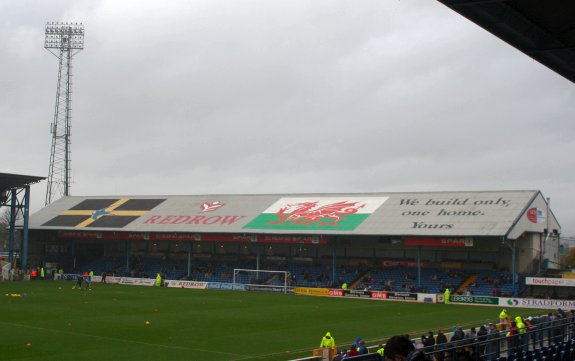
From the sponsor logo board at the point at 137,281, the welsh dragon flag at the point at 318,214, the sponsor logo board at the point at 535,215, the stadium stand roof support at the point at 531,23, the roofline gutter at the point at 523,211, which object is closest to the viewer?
the stadium stand roof support at the point at 531,23

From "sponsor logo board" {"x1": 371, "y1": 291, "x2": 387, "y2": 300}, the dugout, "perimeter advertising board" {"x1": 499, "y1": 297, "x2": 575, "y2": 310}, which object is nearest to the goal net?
the dugout

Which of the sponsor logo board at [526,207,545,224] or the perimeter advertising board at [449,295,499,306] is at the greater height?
the sponsor logo board at [526,207,545,224]

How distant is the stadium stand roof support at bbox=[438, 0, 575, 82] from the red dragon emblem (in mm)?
50398

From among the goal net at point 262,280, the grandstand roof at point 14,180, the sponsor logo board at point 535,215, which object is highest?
the grandstand roof at point 14,180

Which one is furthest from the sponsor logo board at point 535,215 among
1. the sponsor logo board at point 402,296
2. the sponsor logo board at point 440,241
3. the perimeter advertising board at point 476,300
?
the sponsor logo board at point 402,296

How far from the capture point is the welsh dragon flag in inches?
2490

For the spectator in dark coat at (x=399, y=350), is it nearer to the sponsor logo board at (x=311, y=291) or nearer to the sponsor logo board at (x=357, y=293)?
the sponsor logo board at (x=357, y=293)

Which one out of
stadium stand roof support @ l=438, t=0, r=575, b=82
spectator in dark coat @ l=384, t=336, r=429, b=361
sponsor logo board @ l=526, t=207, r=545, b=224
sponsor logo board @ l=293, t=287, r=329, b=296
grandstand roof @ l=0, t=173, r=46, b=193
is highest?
grandstand roof @ l=0, t=173, r=46, b=193

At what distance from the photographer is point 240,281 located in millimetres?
68062

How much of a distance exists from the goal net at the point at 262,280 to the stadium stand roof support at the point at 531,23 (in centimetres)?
5068

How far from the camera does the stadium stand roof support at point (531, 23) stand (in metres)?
10.9

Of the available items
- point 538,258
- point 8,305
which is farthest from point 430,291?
point 8,305

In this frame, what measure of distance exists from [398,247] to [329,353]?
44.9 metres

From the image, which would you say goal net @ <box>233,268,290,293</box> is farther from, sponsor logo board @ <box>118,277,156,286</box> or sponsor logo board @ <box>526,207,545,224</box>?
sponsor logo board @ <box>526,207,545,224</box>
